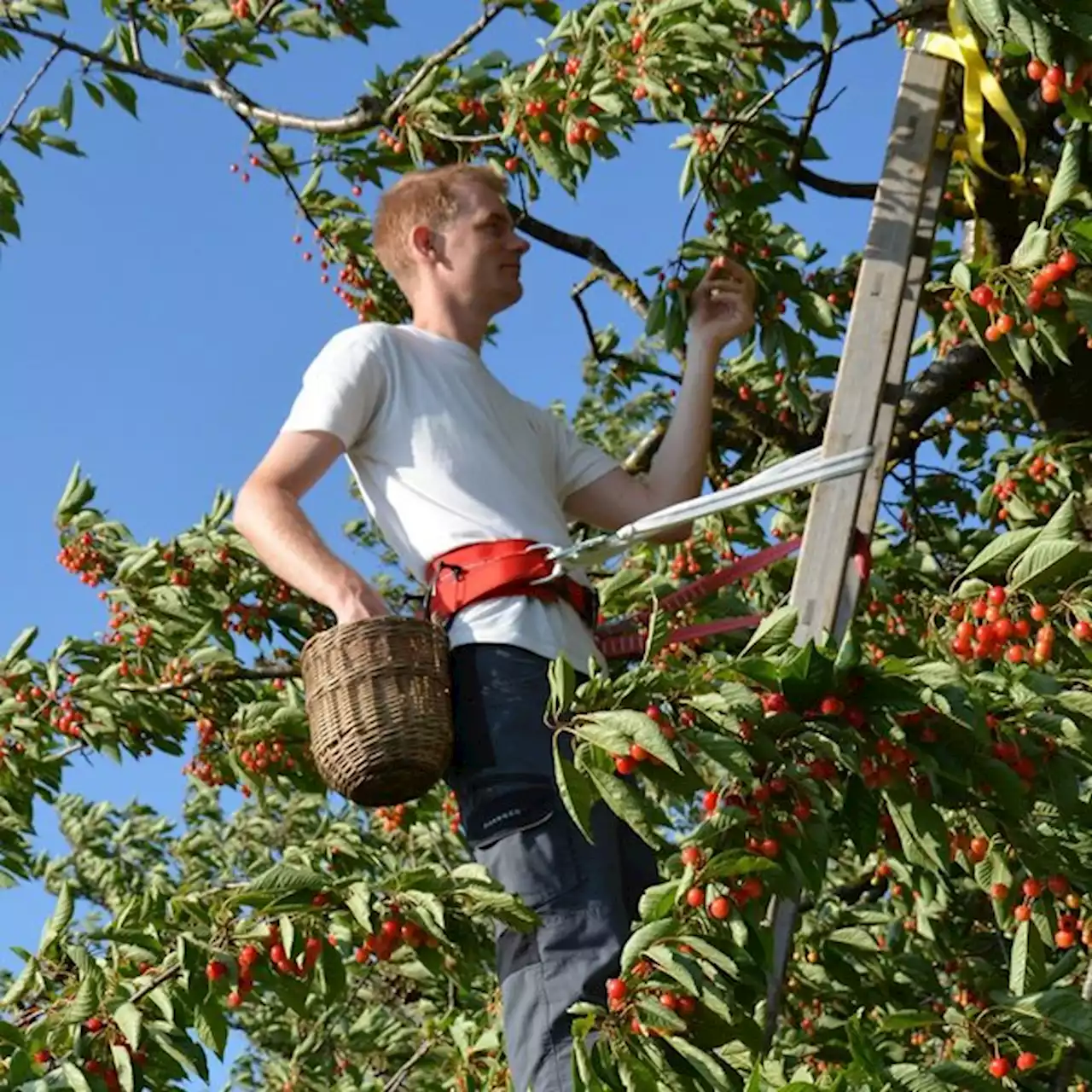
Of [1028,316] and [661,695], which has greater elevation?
[1028,316]

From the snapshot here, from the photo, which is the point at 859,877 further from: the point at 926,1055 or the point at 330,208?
the point at 330,208

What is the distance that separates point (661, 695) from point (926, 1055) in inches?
100

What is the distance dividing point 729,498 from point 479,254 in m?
0.79

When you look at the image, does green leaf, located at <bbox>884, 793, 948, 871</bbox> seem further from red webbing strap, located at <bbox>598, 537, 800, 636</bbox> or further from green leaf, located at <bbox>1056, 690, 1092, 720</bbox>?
red webbing strap, located at <bbox>598, 537, 800, 636</bbox>

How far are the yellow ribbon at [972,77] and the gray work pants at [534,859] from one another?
112 cm

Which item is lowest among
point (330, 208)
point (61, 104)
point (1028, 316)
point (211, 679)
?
point (1028, 316)

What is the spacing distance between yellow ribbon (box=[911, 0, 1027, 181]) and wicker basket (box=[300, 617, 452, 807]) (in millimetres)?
1214

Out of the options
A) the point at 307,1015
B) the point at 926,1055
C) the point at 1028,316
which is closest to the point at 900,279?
the point at 1028,316

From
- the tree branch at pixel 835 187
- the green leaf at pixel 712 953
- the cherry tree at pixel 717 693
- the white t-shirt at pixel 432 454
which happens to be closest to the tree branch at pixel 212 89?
the cherry tree at pixel 717 693

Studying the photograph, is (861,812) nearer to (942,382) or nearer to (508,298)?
(508,298)

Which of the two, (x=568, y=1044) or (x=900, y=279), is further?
(x=900, y=279)

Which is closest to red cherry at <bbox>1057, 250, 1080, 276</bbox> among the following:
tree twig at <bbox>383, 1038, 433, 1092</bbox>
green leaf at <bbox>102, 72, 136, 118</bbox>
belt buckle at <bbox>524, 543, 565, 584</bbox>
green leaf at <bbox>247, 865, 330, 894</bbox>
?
belt buckle at <bbox>524, 543, 565, 584</bbox>

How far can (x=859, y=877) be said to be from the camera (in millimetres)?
6340

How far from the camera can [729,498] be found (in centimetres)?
275
